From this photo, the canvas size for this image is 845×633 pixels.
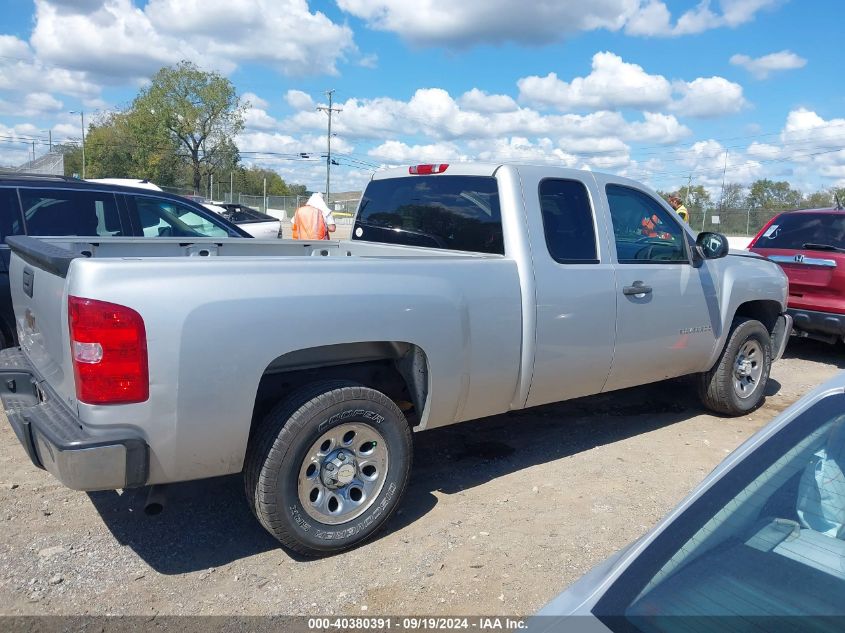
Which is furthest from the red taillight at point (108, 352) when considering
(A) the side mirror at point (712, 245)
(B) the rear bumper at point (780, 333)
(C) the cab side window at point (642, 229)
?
(B) the rear bumper at point (780, 333)

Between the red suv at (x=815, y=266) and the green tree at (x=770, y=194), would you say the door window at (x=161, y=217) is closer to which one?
the red suv at (x=815, y=266)

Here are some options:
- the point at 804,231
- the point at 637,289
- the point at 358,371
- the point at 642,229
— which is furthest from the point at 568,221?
the point at 804,231

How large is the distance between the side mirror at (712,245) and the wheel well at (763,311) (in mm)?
953

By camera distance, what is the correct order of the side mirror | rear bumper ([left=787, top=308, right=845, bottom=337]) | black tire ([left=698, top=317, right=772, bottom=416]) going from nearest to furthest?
the side mirror
black tire ([left=698, top=317, right=772, bottom=416])
rear bumper ([left=787, top=308, right=845, bottom=337])

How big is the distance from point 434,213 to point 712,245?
7.11 ft

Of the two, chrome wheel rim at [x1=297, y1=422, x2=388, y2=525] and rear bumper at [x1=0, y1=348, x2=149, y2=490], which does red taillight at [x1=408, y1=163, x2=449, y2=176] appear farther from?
rear bumper at [x1=0, y1=348, x2=149, y2=490]

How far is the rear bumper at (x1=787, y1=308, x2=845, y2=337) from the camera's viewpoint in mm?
7648

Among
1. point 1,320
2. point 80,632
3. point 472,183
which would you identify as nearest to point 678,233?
point 472,183

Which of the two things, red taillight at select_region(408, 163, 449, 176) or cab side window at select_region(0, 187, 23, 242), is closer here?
red taillight at select_region(408, 163, 449, 176)

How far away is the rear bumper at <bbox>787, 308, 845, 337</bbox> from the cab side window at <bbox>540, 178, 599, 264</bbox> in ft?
15.2

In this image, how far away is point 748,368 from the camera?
5.90m

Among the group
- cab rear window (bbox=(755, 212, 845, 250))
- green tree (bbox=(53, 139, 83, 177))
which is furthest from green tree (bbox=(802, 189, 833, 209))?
green tree (bbox=(53, 139, 83, 177))

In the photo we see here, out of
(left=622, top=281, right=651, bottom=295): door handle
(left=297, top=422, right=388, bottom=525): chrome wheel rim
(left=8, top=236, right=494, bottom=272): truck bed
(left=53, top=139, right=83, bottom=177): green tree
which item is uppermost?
(left=53, top=139, right=83, bottom=177): green tree

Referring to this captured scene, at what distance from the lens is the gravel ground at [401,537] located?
308cm
